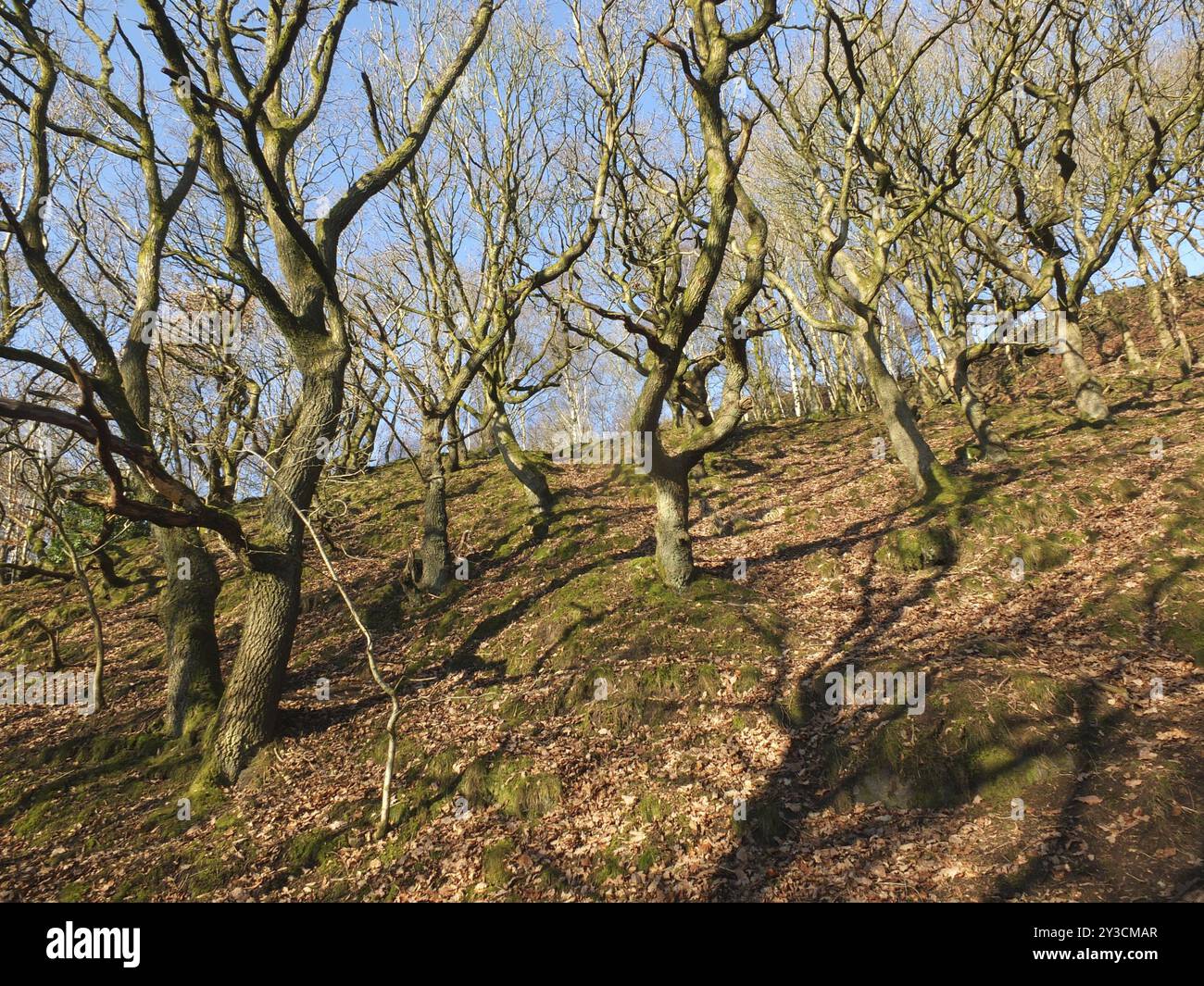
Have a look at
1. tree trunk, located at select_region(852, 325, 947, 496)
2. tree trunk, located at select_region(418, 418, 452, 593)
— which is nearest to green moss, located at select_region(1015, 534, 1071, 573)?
tree trunk, located at select_region(852, 325, 947, 496)

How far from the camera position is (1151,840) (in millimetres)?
4211

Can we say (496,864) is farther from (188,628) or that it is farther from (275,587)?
(188,628)

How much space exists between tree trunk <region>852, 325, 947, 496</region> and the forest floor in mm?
576

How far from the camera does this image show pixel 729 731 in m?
6.48

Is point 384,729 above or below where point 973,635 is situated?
below

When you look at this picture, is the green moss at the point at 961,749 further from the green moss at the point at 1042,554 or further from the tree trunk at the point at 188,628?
the tree trunk at the point at 188,628

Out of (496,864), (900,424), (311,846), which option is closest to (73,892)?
(311,846)

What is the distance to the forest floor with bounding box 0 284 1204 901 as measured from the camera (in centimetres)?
481

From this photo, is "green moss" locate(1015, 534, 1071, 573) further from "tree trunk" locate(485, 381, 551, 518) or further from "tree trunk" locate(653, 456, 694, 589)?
"tree trunk" locate(485, 381, 551, 518)
